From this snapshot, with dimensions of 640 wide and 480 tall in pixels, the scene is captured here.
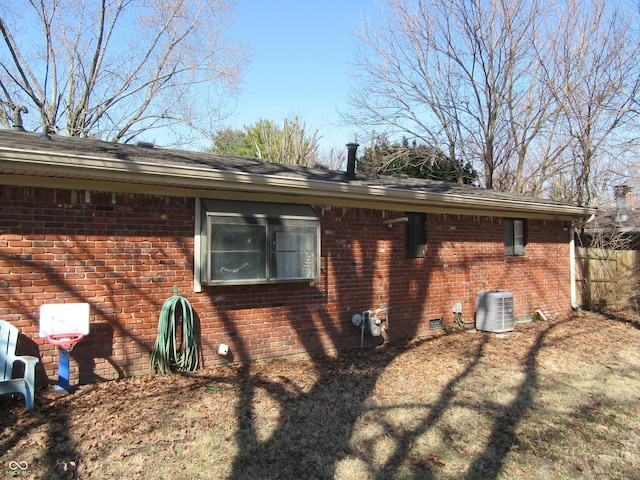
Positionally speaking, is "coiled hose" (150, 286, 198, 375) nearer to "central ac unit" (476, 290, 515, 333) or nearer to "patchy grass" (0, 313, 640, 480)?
"patchy grass" (0, 313, 640, 480)

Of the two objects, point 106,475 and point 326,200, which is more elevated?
point 326,200

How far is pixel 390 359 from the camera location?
21.1 feet

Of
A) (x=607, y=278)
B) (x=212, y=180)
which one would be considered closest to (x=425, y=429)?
(x=212, y=180)

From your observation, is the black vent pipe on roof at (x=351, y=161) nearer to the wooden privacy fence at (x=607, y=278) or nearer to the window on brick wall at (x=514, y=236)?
the window on brick wall at (x=514, y=236)

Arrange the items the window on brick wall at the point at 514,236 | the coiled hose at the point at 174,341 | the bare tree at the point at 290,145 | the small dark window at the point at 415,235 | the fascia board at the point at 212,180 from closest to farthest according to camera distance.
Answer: the fascia board at the point at 212,180 < the coiled hose at the point at 174,341 < the small dark window at the point at 415,235 < the window on brick wall at the point at 514,236 < the bare tree at the point at 290,145

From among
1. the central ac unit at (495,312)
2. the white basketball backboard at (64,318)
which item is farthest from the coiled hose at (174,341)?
the central ac unit at (495,312)

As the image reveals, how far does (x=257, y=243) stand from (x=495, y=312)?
4.85m

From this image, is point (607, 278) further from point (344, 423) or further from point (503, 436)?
point (344, 423)

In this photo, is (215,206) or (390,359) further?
(390,359)

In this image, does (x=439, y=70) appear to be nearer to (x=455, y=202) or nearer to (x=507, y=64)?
(x=507, y=64)

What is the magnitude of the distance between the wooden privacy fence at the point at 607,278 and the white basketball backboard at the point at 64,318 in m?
10.7

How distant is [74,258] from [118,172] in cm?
111

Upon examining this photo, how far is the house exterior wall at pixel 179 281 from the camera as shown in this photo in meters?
4.78

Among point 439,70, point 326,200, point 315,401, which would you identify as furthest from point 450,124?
point 315,401
